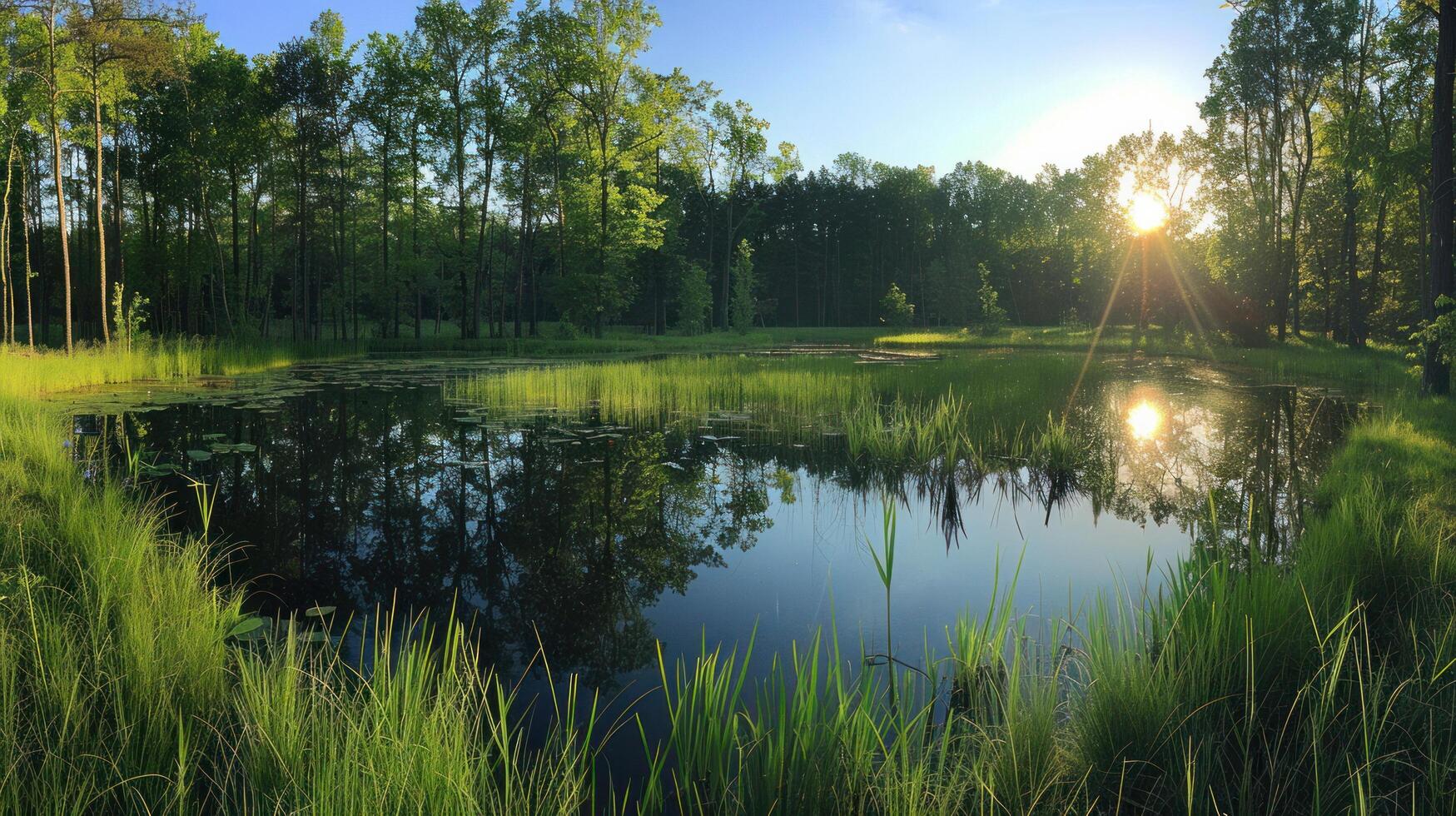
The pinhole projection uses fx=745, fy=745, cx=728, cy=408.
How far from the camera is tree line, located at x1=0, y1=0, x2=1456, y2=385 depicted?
17.7m

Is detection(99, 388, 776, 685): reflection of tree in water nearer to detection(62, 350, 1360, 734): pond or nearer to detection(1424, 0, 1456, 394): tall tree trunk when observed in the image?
detection(62, 350, 1360, 734): pond

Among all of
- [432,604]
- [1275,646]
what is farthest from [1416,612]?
[432,604]

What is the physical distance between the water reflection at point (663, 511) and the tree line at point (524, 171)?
7.51 m

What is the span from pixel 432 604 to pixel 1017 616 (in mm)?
3065

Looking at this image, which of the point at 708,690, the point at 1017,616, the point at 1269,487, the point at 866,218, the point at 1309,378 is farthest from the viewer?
the point at 866,218

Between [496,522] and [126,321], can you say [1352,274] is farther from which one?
[126,321]

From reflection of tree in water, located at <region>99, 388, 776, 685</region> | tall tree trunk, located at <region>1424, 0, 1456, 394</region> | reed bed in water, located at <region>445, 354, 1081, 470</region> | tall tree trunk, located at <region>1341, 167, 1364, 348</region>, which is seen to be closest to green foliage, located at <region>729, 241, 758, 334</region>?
reed bed in water, located at <region>445, 354, 1081, 470</region>

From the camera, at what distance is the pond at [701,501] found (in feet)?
12.9

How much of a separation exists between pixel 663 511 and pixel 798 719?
12.0 feet

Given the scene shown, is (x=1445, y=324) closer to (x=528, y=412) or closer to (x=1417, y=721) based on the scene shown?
(x=1417, y=721)

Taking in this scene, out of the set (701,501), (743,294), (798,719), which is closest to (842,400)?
(701,501)

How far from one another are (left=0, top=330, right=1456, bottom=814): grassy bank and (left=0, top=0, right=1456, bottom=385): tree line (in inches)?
437

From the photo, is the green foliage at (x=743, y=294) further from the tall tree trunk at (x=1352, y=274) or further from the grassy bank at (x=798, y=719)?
the grassy bank at (x=798, y=719)

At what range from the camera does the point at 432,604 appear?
4008mm
